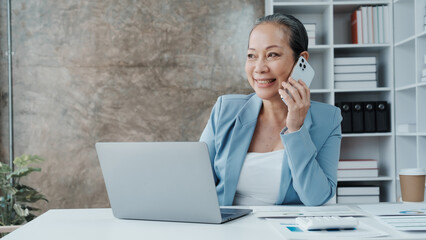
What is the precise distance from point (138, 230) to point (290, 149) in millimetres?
673

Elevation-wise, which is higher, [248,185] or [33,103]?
[33,103]

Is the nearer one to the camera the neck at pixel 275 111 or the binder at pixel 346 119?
the neck at pixel 275 111

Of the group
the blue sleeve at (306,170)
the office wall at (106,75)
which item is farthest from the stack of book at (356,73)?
the blue sleeve at (306,170)

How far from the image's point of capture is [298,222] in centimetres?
112

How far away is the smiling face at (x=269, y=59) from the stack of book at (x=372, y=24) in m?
2.03

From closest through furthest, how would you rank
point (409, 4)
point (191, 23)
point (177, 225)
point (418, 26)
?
point (177, 225)
point (418, 26)
point (409, 4)
point (191, 23)

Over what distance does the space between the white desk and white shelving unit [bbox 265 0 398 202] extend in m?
2.54

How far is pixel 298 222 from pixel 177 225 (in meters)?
0.33

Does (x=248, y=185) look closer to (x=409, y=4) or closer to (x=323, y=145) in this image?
(x=323, y=145)

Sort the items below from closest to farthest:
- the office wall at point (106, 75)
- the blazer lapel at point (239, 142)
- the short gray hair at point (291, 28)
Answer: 1. the blazer lapel at point (239, 142)
2. the short gray hair at point (291, 28)
3. the office wall at point (106, 75)

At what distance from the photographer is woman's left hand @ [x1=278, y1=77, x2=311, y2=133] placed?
1610mm

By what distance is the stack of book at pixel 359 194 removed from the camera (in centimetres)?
354

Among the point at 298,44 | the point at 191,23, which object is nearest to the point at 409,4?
the point at 191,23

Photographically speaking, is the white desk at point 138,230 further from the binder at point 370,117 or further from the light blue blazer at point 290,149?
the binder at point 370,117
